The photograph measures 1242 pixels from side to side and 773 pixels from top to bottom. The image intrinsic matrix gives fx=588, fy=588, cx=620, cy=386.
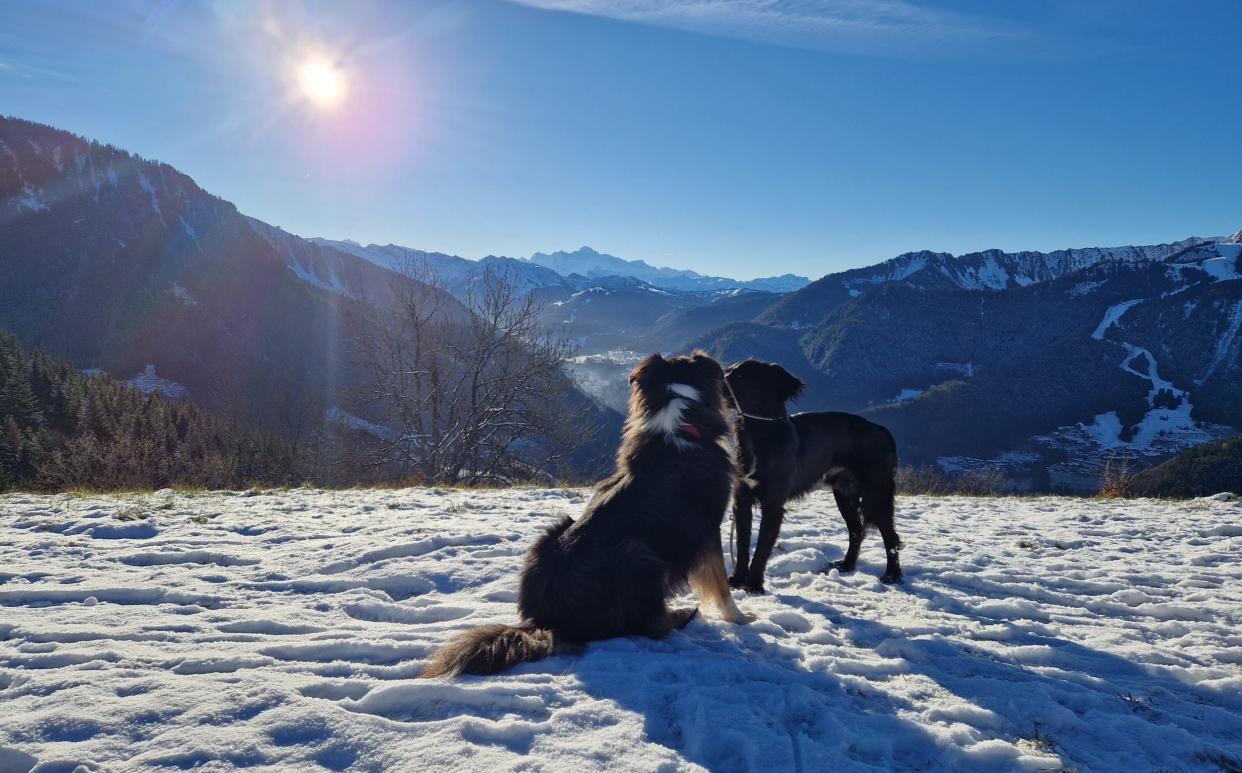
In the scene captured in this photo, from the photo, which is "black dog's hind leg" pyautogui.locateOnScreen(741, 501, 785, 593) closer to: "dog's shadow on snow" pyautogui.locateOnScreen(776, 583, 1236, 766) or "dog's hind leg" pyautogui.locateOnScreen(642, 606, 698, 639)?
"dog's shadow on snow" pyautogui.locateOnScreen(776, 583, 1236, 766)

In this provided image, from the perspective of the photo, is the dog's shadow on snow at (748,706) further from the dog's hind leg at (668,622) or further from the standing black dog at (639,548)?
the standing black dog at (639,548)

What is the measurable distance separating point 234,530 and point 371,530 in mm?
1503

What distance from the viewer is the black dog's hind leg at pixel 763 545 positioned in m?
5.11

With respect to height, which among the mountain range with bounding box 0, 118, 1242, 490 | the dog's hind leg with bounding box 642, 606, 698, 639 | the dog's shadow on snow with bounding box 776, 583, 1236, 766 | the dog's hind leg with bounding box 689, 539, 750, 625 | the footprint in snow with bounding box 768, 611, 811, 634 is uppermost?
the mountain range with bounding box 0, 118, 1242, 490

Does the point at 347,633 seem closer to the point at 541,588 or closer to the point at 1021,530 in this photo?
the point at 541,588

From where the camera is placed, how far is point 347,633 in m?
3.74

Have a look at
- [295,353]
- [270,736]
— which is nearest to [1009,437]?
[270,736]

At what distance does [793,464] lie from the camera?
5.32 metres

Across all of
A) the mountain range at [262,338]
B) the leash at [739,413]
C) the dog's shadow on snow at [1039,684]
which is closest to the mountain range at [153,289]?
the mountain range at [262,338]

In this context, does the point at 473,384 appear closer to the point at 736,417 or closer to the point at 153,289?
the point at 736,417

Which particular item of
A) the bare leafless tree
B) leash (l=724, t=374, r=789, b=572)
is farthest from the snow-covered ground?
the bare leafless tree

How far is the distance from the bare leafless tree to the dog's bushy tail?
1656 centimetres

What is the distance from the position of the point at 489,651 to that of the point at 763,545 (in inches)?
109

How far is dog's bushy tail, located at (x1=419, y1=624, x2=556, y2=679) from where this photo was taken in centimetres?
309
